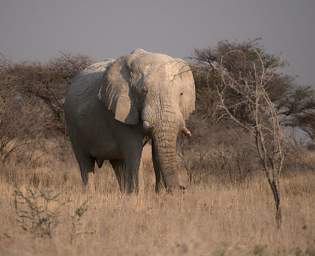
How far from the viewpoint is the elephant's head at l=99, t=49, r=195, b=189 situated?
10430 millimetres

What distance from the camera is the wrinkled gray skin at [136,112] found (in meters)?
10.5

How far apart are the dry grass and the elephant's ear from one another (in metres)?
1.47

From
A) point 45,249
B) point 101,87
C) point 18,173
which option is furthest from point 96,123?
point 45,249

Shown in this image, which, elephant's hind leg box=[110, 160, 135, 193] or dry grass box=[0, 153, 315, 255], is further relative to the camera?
elephant's hind leg box=[110, 160, 135, 193]

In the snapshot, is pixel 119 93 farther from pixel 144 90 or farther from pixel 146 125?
pixel 146 125

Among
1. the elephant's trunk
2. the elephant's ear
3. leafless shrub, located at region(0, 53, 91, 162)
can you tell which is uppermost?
the elephant's ear

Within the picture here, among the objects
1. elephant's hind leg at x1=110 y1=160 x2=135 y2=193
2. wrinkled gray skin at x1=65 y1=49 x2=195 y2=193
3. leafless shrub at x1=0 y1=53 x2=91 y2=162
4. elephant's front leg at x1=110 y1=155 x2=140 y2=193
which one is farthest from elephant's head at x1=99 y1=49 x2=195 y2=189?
leafless shrub at x1=0 y1=53 x2=91 y2=162

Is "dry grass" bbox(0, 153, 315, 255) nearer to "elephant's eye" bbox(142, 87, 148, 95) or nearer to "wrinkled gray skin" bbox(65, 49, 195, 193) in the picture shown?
"wrinkled gray skin" bbox(65, 49, 195, 193)

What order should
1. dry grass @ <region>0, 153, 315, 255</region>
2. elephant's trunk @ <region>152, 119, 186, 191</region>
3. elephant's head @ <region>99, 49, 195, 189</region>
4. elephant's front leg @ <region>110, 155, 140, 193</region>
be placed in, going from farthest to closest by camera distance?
elephant's front leg @ <region>110, 155, 140, 193</region> < elephant's head @ <region>99, 49, 195, 189</region> < elephant's trunk @ <region>152, 119, 186, 191</region> < dry grass @ <region>0, 153, 315, 255</region>

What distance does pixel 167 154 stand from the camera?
1040cm

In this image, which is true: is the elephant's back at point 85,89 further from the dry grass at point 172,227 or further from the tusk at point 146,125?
the dry grass at point 172,227

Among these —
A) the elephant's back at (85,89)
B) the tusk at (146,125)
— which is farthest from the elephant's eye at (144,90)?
the elephant's back at (85,89)

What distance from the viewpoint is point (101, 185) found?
13289 mm

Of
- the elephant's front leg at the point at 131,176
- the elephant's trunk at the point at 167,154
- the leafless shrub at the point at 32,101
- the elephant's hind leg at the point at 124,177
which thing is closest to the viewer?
the elephant's trunk at the point at 167,154
